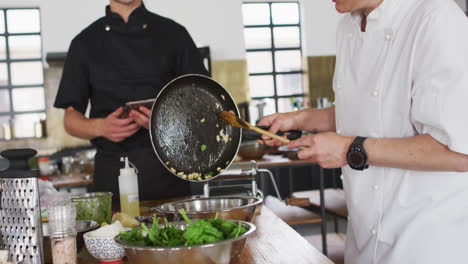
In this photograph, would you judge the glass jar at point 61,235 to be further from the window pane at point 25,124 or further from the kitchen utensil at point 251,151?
the window pane at point 25,124

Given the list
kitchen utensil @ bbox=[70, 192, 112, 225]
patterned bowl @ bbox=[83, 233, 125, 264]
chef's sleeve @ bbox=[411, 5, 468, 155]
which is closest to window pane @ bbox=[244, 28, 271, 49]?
kitchen utensil @ bbox=[70, 192, 112, 225]

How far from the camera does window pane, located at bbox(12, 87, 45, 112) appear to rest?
8.09m

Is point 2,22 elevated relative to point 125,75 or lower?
elevated

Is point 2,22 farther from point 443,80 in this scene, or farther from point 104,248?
point 443,80

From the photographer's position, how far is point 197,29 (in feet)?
27.2

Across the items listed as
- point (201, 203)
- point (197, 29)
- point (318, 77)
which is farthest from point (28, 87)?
point (201, 203)

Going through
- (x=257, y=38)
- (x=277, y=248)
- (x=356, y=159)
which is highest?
(x=257, y=38)

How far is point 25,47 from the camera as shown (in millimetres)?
8102

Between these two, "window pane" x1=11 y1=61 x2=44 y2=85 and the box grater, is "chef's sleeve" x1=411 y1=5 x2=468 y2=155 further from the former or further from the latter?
"window pane" x1=11 y1=61 x2=44 y2=85

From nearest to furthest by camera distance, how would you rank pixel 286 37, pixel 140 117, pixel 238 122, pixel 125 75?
pixel 238 122, pixel 140 117, pixel 125 75, pixel 286 37

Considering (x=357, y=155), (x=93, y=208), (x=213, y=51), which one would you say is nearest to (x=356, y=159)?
(x=357, y=155)

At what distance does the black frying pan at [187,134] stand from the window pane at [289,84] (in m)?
7.25

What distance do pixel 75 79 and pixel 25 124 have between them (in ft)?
19.9

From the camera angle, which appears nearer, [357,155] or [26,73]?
[357,155]
